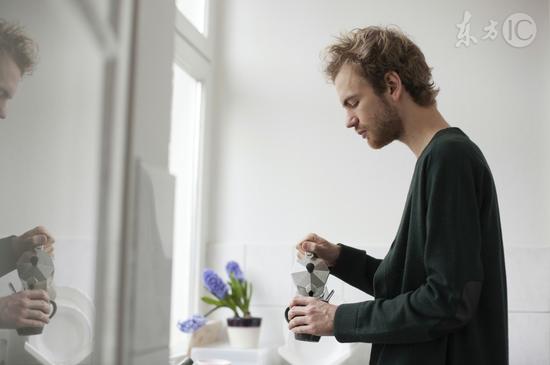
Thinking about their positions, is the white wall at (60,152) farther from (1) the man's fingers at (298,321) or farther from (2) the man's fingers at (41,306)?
(1) the man's fingers at (298,321)

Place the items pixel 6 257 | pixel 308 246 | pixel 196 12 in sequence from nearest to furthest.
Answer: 1. pixel 6 257
2. pixel 308 246
3. pixel 196 12

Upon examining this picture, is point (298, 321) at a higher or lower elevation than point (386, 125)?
lower

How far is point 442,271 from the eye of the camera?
95 centimetres

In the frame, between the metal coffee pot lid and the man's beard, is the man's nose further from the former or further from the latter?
the metal coffee pot lid

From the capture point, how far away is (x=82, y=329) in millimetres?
224

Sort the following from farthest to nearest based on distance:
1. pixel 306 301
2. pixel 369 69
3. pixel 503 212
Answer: pixel 503 212
pixel 369 69
pixel 306 301

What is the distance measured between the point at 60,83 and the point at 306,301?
3.10 ft

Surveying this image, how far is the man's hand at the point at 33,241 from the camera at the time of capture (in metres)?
0.22

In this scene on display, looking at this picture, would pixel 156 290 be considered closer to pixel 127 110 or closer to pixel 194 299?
pixel 127 110

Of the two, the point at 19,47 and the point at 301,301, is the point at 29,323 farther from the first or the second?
the point at 301,301

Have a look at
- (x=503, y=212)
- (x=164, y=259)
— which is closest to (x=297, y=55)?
(x=503, y=212)

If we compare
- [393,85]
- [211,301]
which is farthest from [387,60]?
[211,301]

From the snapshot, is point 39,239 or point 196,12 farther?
point 196,12

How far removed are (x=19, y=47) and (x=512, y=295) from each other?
2.58 m
